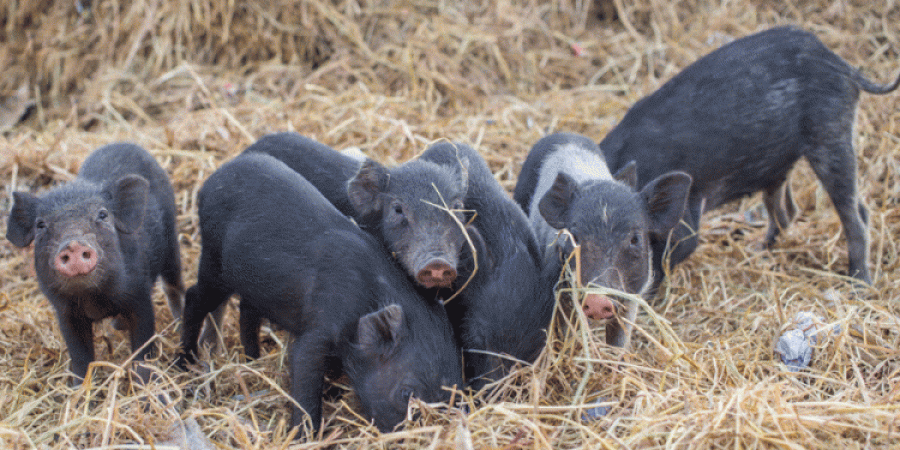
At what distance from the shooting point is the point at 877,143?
6.26 meters

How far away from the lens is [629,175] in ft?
15.1

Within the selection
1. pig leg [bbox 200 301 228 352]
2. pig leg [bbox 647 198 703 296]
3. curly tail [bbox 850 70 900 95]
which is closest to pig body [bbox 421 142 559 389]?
pig leg [bbox 647 198 703 296]

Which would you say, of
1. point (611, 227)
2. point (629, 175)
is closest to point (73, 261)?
point (611, 227)

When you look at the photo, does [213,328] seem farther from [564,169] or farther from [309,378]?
[564,169]

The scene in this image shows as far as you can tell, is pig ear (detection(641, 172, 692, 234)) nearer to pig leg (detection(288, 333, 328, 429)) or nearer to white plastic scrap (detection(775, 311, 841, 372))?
white plastic scrap (detection(775, 311, 841, 372))

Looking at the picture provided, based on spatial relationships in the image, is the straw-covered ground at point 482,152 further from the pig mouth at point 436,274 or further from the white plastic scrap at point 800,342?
the pig mouth at point 436,274

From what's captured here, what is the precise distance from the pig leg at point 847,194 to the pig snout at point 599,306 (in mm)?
2421

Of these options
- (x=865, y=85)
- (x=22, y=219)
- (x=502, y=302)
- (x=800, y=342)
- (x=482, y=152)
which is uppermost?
(x=22, y=219)

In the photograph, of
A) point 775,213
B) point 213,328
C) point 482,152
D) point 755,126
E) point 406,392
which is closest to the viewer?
point 406,392

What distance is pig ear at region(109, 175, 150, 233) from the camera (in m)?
3.90

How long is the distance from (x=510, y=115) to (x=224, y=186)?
3360mm

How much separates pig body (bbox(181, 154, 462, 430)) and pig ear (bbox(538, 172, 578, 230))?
2.57 ft

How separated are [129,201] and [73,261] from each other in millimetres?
614

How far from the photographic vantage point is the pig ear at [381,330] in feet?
10.8
